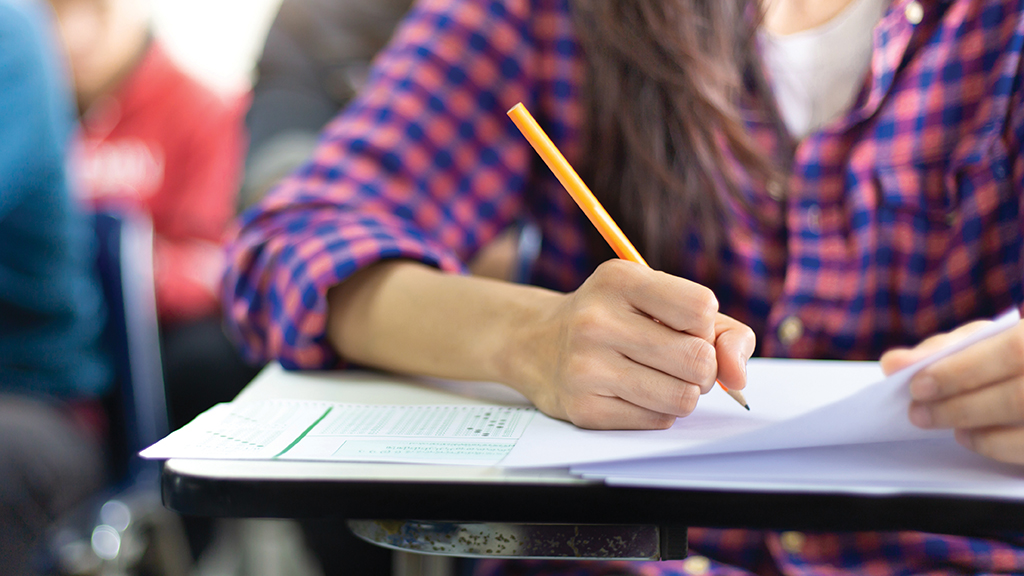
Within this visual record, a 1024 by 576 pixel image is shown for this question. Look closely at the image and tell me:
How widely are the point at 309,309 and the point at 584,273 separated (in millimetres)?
290

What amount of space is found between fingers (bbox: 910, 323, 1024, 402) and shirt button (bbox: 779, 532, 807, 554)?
0.21 m

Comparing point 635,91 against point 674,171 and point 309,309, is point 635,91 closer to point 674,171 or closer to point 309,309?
point 674,171

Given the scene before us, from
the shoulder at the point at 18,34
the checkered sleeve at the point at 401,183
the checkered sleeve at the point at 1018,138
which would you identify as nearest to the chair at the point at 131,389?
the shoulder at the point at 18,34

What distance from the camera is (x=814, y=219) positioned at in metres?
0.62

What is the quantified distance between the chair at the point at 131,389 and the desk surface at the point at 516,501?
0.78 meters

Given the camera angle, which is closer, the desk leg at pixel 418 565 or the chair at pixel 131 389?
the desk leg at pixel 418 565

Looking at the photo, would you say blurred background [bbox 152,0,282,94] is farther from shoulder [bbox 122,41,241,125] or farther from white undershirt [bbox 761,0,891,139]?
white undershirt [bbox 761,0,891,139]

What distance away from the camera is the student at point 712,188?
54cm

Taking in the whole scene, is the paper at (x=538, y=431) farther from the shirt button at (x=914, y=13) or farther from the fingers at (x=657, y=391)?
the shirt button at (x=914, y=13)

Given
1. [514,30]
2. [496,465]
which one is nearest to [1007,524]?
[496,465]

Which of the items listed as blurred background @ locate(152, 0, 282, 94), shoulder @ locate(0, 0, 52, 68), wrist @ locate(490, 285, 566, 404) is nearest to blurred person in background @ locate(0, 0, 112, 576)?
shoulder @ locate(0, 0, 52, 68)

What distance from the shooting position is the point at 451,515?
339mm

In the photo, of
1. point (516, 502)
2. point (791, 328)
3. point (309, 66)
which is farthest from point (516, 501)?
point (309, 66)

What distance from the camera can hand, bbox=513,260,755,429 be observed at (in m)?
0.38
